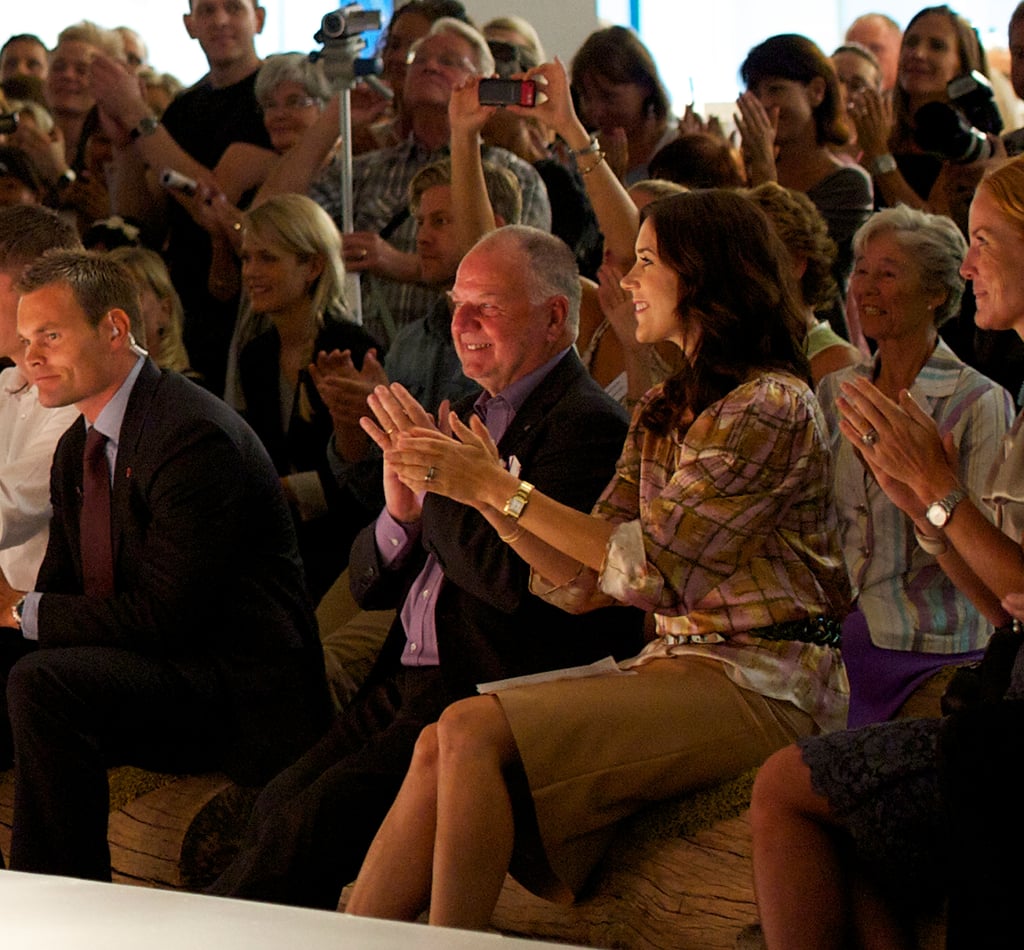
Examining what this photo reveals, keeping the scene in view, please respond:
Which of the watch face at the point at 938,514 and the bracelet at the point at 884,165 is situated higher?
the bracelet at the point at 884,165

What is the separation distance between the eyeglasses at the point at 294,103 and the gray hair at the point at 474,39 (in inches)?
23.9

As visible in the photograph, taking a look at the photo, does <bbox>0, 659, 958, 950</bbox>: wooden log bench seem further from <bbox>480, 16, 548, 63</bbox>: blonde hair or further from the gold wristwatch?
<bbox>480, 16, 548, 63</bbox>: blonde hair

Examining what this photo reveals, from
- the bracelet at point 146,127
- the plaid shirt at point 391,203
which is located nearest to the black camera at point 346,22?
the plaid shirt at point 391,203

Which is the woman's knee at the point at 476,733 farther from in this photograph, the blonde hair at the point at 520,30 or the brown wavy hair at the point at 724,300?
the blonde hair at the point at 520,30

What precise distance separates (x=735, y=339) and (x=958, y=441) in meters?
0.67

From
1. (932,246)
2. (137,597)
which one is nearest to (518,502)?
(137,597)

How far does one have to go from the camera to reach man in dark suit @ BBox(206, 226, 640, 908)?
306 centimetres

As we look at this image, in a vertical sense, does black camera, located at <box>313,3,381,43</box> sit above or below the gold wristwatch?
above

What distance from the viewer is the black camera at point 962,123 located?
13.7ft

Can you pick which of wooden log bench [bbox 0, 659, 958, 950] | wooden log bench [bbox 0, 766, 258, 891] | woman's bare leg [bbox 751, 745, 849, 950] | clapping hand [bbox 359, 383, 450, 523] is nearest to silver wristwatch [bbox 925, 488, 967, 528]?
woman's bare leg [bbox 751, 745, 849, 950]

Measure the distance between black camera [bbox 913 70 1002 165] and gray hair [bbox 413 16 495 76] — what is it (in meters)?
1.20

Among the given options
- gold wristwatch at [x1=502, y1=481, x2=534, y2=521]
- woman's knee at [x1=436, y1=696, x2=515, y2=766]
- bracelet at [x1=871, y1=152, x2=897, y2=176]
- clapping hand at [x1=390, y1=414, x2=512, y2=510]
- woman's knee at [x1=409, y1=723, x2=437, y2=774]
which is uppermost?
bracelet at [x1=871, y1=152, x2=897, y2=176]

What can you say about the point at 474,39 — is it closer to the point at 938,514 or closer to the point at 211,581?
the point at 211,581

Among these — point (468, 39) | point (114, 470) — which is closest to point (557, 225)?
point (468, 39)
